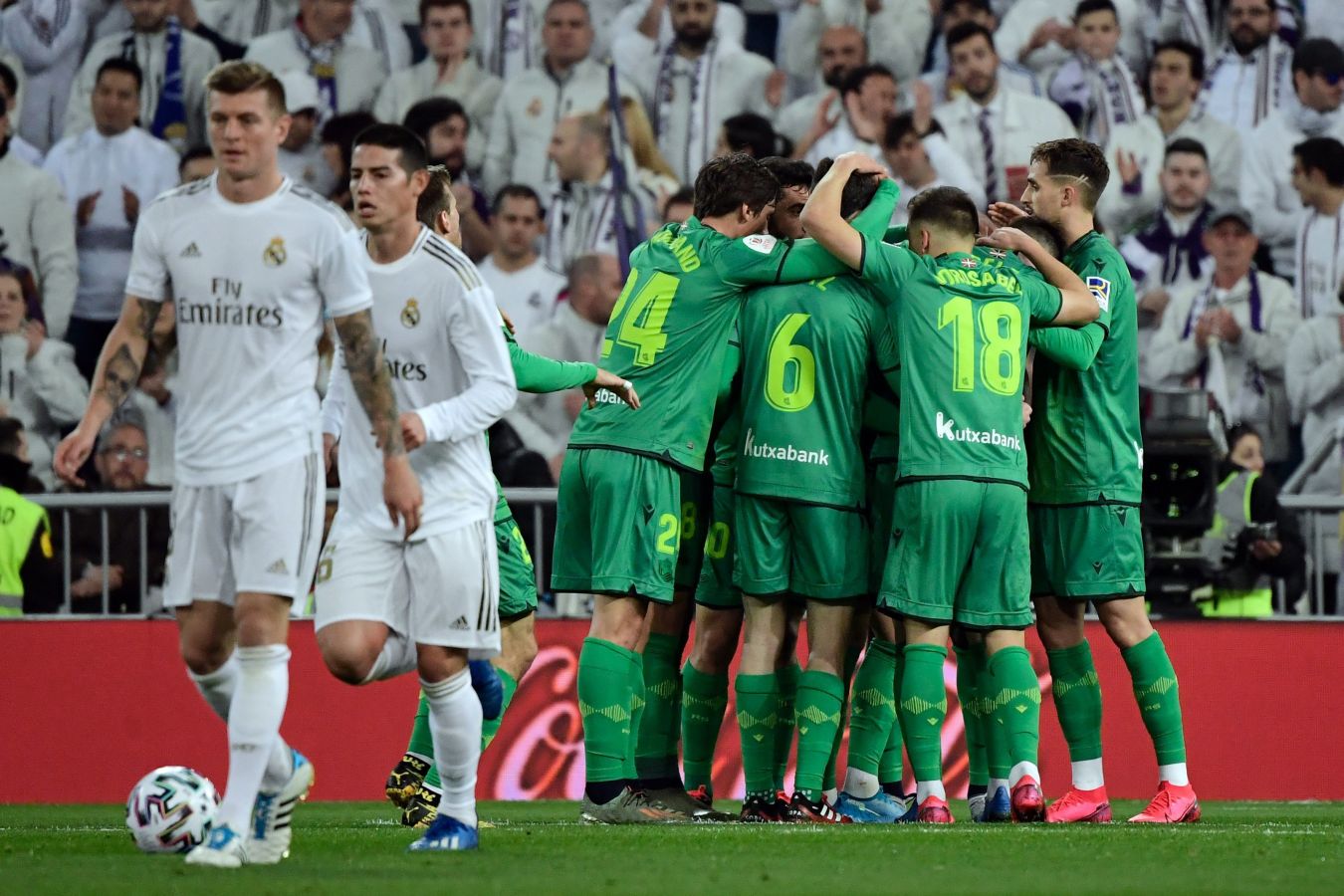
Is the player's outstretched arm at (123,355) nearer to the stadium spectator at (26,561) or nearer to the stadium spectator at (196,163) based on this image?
the stadium spectator at (26,561)

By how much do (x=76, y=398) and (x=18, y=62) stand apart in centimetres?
296

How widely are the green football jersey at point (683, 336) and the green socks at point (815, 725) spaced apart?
36.9 inches

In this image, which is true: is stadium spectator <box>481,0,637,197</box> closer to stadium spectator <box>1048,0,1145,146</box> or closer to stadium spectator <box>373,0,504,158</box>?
stadium spectator <box>373,0,504,158</box>

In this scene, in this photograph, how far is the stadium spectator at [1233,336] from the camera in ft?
43.4

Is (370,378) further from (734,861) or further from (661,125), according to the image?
(661,125)

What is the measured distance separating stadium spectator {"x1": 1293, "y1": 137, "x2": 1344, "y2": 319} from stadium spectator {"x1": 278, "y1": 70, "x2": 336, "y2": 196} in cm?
694

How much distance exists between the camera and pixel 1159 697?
7.62 m

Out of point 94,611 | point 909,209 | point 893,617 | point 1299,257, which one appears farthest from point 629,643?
point 1299,257

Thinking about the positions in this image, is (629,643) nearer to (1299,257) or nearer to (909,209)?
(909,209)

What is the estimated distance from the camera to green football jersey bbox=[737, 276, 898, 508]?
737cm

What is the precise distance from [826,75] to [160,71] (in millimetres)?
4945

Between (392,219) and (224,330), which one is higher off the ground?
(392,219)

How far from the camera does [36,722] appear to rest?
10547mm

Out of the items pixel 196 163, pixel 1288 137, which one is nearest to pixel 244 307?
pixel 196 163
